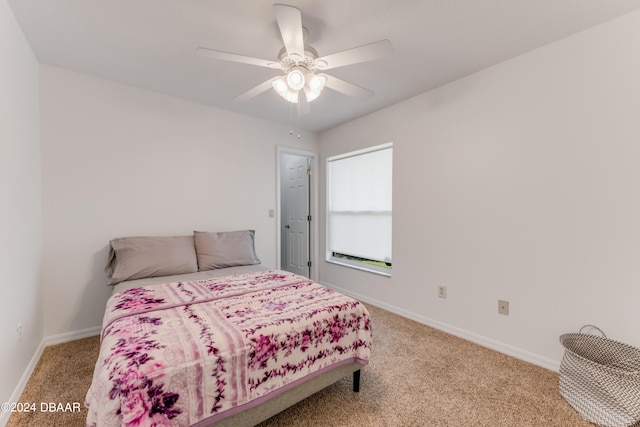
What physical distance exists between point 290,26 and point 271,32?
54 cm

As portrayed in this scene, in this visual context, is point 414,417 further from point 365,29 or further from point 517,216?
point 365,29

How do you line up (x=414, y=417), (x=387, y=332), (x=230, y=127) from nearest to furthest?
(x=414, y=417), (x=387, y=332), (x=230, y=127)

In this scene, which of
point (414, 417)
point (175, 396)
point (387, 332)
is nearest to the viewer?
point (175, 396)

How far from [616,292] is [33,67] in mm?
4503

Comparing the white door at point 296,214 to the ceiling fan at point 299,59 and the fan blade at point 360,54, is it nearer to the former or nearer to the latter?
the ceiling fan at point 299,59

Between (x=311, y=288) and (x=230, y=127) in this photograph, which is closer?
(x=311, y=288)

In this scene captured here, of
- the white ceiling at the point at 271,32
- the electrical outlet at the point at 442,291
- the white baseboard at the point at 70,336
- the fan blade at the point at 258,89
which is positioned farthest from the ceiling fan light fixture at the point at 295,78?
the white baseboard at the point at 70,336

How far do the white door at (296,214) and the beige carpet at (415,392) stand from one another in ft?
7.28

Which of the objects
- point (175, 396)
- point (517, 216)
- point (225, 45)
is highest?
point (225, 45)

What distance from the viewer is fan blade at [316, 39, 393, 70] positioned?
1.43 metres

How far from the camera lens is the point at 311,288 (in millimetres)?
1977

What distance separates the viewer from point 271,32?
1.83 metres

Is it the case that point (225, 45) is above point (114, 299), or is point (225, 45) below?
above

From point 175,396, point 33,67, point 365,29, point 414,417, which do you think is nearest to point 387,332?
point 414,417
